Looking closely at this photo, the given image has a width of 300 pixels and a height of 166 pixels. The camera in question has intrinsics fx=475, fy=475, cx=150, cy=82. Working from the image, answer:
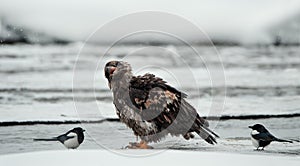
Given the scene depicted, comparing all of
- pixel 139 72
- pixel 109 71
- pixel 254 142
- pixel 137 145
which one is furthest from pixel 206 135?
pixel 109 71

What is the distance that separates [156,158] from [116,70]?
504mm

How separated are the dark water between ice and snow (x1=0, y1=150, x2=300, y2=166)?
0.03 m

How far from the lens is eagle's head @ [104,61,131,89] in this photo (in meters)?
2.41

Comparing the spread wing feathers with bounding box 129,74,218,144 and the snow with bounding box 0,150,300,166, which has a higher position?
the spread wing feathers with bounding box 129,74,218,144

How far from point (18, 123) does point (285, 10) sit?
4.88ft

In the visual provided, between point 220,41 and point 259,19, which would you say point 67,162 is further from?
point 259,19

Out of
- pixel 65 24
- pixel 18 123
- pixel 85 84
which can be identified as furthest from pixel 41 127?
pixel 65 24

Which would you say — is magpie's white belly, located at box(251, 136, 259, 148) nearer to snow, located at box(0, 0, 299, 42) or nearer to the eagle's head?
snow, located at box(0, 0, 299, 42)

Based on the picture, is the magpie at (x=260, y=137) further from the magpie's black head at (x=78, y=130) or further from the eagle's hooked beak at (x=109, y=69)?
the magpie's black head at (x=78, y=130)

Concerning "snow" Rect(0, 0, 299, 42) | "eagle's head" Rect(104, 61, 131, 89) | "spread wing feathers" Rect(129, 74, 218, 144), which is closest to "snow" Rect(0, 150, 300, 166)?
"spread wing feathers" Rect(129, 74, 218, 144)

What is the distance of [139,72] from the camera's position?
2.42 m

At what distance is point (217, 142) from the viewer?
8.21 ft

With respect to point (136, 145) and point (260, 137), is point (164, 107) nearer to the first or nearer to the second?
point (136, 145)

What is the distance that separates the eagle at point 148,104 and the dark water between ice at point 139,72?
37mm
